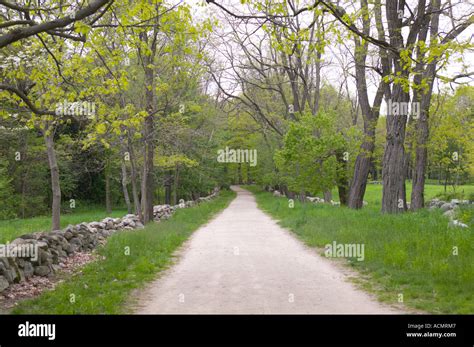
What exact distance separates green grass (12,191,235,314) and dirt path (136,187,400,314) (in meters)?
0.38

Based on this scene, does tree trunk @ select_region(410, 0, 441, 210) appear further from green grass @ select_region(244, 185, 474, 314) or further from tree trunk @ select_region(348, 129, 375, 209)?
green grass @ select_region(244, 185, 474, 314)

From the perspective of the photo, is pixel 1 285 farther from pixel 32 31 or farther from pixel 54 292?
pixel 32 31

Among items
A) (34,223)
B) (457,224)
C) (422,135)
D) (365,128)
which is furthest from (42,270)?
(422,135)

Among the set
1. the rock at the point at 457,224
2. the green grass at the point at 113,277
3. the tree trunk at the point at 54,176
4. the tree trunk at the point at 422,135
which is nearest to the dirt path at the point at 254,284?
the green grass at the point at 113,277

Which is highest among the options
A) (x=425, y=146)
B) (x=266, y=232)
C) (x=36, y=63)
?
(x=36, y=63)

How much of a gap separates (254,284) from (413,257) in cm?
323

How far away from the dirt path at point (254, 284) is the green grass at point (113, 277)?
383 mm

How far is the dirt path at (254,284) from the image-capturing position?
6.29m

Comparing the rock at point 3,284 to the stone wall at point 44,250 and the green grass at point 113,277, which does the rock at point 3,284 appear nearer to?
the stone wall at point 44,250

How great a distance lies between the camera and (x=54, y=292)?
7.25 meters

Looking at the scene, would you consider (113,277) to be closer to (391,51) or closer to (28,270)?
(28,270)
